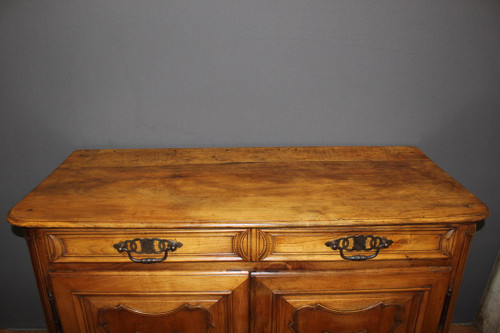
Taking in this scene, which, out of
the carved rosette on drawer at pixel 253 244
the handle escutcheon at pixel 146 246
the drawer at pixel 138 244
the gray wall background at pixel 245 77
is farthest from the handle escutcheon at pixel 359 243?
the gray wall background at pixel 245 77

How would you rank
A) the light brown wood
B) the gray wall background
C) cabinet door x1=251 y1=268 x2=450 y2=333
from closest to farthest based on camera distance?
cabinet door x1=251 y1=268 x2=450 y2=333 < the gray wall background < the light brown wood

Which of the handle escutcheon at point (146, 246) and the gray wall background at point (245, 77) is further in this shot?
the gray wall background at point (245, 77)

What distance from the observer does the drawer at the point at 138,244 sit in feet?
3.51

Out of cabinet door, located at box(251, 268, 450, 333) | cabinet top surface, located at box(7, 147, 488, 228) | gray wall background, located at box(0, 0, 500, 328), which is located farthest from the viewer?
gray wall background, located at box(0, 0, 500, 328)

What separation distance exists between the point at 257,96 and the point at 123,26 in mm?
628

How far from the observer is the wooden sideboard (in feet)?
3.49

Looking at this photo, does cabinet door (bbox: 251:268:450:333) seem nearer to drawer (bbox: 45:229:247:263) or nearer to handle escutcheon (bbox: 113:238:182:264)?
drawer (bbox: 45:229:247:263)

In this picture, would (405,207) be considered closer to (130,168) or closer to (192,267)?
(192,267)

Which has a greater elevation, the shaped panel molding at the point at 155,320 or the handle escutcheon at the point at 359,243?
the handle escutcheon at the point at 359,243

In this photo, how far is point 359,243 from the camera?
3.61 feet

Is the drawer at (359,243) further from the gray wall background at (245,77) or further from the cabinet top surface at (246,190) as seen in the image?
the gray wall background at (245,77)

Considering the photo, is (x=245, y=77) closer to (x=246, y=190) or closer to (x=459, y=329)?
(x=246, y=190)

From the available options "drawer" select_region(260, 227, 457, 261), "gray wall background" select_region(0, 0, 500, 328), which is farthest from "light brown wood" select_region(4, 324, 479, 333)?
"drawer" select_region(260, 227, 457, 261)

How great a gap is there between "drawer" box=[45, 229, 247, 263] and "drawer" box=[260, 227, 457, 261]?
0.40 feet
